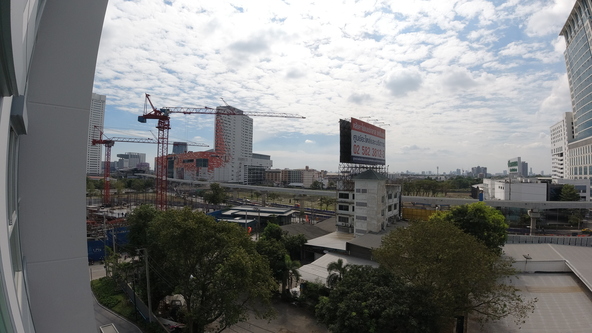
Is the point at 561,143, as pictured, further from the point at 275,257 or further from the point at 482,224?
the point at 275,257

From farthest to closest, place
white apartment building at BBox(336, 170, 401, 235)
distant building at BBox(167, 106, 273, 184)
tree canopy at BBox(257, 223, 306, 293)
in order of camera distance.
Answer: distant building at BBox(167, 106, 273, 184) → white apartment building at BBox(336, 170, 401, 235) → tree canopy at BBox(257, 223, 306, 293)

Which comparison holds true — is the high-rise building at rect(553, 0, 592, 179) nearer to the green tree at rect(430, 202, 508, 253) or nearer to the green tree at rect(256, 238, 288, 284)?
the green tree at rect(430, 202, 508, 253)

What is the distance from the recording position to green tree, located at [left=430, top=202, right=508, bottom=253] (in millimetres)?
21280

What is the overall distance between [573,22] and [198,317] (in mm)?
91149

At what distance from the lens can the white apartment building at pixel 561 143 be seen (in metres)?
74.8

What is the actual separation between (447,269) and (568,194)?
50314 mm

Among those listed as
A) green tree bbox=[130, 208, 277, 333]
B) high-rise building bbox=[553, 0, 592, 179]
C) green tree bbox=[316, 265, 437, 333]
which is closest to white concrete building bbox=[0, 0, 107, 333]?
green tree bbox=[130, 208, 277, 333]

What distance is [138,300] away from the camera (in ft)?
52.7

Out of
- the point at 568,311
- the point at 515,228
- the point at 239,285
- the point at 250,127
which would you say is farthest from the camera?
the point at 250,127

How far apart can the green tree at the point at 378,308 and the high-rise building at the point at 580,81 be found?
68014 millimetres

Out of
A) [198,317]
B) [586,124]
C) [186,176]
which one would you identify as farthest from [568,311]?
[186,176]

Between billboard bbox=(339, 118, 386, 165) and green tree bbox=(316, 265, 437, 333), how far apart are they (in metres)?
19.0

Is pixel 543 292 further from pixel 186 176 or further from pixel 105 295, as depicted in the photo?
pixel 186 176

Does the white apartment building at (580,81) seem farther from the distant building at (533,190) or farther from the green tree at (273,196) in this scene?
the green tree at (273,196)
